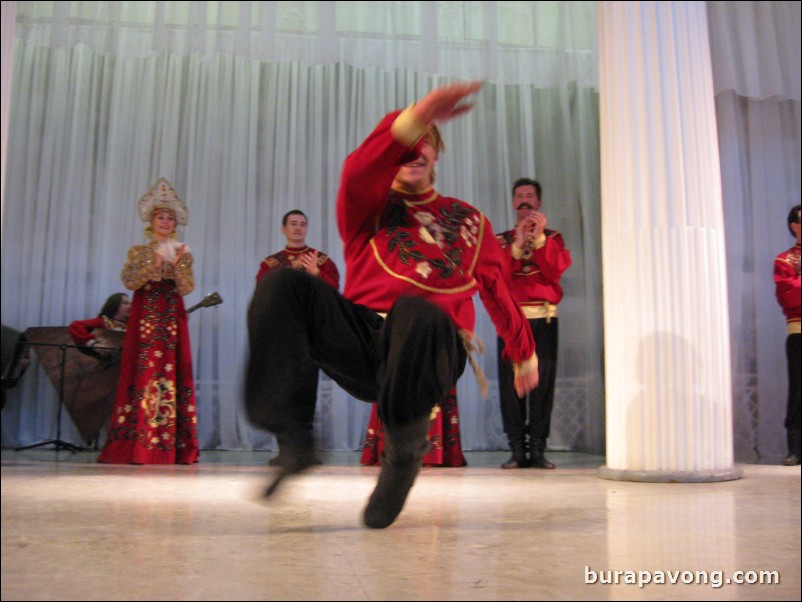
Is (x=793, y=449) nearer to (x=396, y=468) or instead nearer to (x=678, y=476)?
(x=678, y=476)

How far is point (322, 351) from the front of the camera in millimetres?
1704

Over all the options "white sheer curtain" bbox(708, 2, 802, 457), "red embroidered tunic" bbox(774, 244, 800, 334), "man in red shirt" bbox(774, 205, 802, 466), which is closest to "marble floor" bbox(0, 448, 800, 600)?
"man in red shirt" bbox(774, 205, 802, 466)

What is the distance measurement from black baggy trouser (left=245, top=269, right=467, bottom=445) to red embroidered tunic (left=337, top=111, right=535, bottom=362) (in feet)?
0.45

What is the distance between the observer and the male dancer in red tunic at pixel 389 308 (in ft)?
5.37

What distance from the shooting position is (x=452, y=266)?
1.87m

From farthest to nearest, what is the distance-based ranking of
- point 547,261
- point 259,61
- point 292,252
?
point 259,61
point 292,252
point 547,261

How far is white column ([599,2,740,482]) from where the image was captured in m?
3.45

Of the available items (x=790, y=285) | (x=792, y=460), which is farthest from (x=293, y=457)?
(x=790, y=285)

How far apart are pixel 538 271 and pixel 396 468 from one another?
8.58ft

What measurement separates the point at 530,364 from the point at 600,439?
344cm

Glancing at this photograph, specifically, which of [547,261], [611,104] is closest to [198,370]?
[547,261]

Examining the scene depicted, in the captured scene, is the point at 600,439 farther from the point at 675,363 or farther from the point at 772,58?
the point at 772,58

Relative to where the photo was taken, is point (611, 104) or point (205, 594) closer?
point (205, 594)

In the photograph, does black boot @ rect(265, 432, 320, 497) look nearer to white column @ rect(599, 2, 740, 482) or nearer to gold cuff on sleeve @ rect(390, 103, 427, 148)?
gold cuff on sleeve @ rect(390, 103, 427, 148)
